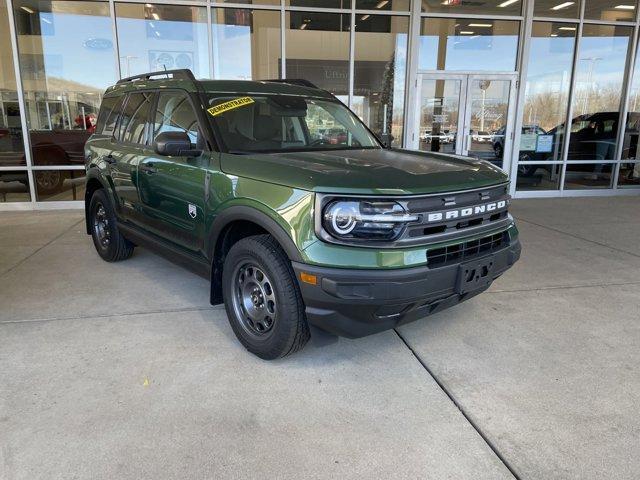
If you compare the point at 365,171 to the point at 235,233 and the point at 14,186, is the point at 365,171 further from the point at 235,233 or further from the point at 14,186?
the point at 14,186

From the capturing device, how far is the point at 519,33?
10.2 m

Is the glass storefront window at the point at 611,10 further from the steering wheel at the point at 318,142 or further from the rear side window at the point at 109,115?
the rear side window at the point at 109,115

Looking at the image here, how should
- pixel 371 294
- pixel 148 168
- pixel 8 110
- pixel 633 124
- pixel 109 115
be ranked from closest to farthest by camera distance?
pixel 371 294, pixel 148 168, pixel 109 115, pixel 8 110, pixel 633 124

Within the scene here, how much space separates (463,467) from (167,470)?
136 centimetres

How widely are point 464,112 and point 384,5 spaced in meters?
2.71

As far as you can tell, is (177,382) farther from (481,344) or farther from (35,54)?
(35,54)

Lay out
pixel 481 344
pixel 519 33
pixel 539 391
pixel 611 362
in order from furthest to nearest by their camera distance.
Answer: pixel 519 33 → pixel 481 344 → pixel 611 362 → pixel 539 391

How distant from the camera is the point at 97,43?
30.2 feet

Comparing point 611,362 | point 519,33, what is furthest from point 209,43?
point 611,362

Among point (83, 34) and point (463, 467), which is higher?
point (83, 34)

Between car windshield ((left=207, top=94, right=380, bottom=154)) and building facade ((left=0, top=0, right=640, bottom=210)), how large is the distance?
234 inches

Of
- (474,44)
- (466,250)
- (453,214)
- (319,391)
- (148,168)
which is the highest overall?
(474,44)

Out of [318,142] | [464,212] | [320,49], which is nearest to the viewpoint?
[464,212]

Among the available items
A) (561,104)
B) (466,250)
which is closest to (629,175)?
(561,104)
